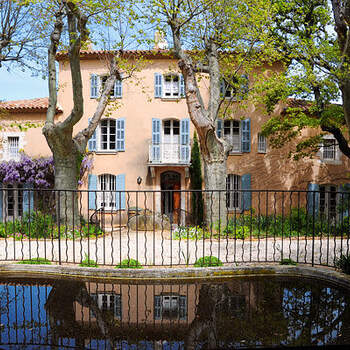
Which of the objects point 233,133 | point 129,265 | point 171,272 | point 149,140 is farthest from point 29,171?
point 171,272

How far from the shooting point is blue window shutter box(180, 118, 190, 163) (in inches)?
660

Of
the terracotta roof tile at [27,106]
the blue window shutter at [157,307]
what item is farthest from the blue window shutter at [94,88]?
the blue window shutter at [157,307]

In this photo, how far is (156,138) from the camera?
17.2m

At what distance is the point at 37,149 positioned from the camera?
17422 mm

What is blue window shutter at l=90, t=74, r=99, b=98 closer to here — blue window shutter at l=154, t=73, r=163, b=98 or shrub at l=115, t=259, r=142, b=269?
blue window shutter at l=154, t=73, r=163, b=98

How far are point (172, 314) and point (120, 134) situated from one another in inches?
554

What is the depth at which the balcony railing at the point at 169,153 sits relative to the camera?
16.8 meters

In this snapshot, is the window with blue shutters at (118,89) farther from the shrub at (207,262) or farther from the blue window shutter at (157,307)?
the blue window shutter at (157,307)

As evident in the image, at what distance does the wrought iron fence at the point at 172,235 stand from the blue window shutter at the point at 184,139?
2.42 meters

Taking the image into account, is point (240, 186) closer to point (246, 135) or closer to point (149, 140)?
point (246, 135)

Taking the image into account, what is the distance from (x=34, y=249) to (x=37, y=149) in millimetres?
9828

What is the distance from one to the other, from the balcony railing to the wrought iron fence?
1.90 m

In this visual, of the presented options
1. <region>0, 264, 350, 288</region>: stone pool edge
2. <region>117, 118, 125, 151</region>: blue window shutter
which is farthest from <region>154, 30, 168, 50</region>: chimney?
<region>0, 264, 350, 288</region>: stone pool edge

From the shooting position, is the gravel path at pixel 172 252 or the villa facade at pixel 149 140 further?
the villa facade at pixel 149 140
